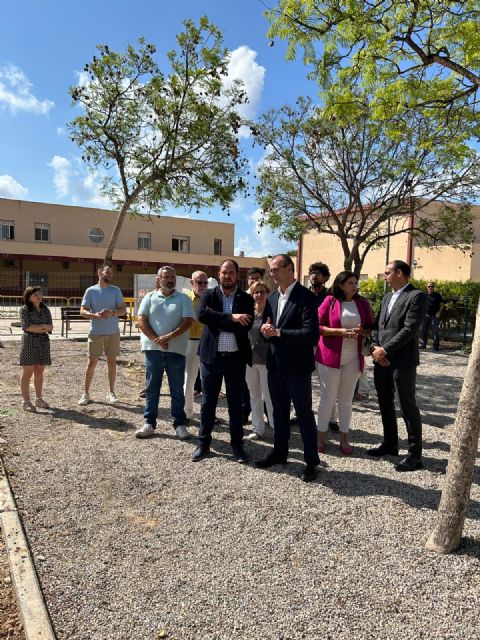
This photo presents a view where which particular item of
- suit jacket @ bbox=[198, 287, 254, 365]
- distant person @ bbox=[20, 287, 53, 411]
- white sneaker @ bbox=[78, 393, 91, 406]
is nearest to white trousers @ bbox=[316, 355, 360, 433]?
suit jacket @ bbox=[198, 287, 254, 365]

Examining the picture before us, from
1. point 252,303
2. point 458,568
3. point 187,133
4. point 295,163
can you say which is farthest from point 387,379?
point 295,163

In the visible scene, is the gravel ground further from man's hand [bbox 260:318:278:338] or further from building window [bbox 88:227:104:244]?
building window [bbox 88:227:104:244]

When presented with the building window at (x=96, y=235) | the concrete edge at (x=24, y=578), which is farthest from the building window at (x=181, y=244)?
the concrete edge at (x=24, y=578)

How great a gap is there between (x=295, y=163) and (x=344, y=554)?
1196 cm

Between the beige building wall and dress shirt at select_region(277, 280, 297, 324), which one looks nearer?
dress shirt at select_region(277, 280, 297, 324)

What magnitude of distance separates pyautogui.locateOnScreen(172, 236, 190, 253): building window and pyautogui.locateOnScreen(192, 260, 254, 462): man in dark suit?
114ft

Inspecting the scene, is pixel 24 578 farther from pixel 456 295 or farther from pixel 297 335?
pixel 456 295

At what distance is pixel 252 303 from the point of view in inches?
186

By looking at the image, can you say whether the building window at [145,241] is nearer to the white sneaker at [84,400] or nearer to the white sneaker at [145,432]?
the white sneaker at [84,400]

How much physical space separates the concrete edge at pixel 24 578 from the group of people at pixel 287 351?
5.75 feet

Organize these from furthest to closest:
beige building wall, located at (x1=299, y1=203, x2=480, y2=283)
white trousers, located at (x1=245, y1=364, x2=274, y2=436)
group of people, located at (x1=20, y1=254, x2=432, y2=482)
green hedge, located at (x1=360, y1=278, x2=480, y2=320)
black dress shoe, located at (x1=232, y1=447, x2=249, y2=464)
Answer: beige building wall, located at (x1=299, y1=203, x2=480, y2=283) → green hedge, located at (x1=360, y1=278, x2=480, y2=320) → white trousers, located at (x1=245, y1=364, x2=274, y2=436) → black dress shoe, located at (x1=232, y1=447, x2=249, y2=464) → group of people, located at (x1=20, y1=254, x2=432, y2=482)

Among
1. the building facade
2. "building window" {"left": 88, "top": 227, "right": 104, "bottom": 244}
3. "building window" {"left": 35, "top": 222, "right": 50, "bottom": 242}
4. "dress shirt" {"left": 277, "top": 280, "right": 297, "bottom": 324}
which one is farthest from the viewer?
"building window" {"left": 88, "top": 227, "right": 104, "bottom": 244}

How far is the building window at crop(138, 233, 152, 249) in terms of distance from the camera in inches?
1468

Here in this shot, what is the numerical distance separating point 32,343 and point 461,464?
5.11 m
